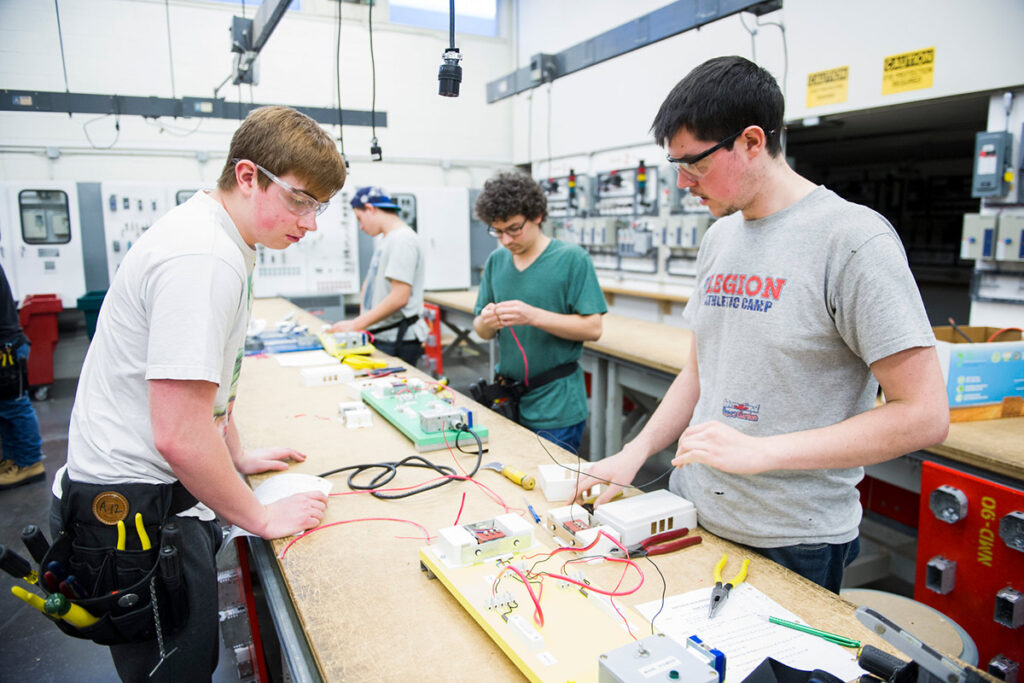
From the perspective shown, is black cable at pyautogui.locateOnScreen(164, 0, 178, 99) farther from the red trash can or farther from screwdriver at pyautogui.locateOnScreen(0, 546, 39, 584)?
screwdriver at pyautogui.locateOnScreen(0, 546, 39, 584)

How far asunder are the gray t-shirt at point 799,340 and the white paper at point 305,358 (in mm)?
1912

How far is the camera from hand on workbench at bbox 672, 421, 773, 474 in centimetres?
97

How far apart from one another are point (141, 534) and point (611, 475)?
33.9 inches

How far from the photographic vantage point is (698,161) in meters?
1.10

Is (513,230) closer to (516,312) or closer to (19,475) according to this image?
(516,312)

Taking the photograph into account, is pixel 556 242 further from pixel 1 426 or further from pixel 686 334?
pixel 1 426

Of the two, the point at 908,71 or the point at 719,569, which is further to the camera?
the point at 908,71

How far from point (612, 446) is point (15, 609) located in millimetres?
2693

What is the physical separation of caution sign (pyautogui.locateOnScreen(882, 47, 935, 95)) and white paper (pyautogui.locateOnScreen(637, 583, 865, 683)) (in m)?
3.36

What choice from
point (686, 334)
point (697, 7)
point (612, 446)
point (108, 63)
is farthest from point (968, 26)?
point (108, 63)

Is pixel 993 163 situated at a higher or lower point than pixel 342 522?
higher

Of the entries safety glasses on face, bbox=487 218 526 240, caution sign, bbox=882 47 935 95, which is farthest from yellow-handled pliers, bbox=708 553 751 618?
caution sign, bbox=882 47 935 95

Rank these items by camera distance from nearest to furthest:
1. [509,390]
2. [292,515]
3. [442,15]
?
[292,515] < [509,390] < [442,15]

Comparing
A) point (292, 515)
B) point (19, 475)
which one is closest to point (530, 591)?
point (292, 515)
